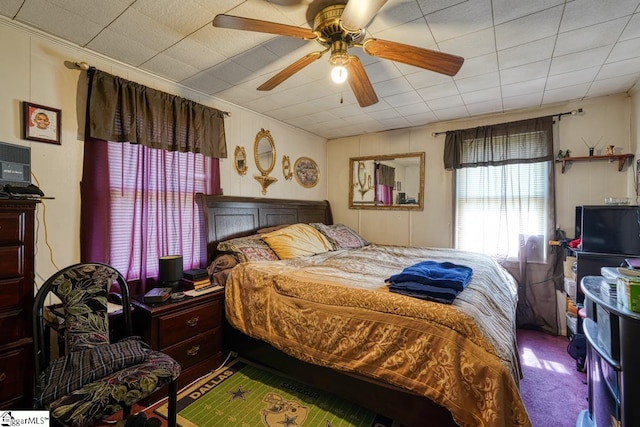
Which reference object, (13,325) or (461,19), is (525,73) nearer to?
(461,19)

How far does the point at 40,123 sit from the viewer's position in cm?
186

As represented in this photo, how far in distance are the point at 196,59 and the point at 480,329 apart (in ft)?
8.67

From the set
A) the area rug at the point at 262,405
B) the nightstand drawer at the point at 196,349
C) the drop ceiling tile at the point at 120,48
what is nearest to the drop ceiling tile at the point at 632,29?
the area rug at the point at 262,405

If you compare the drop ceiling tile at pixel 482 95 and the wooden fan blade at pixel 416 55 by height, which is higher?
the drop ceiling tile at pixel 482 95

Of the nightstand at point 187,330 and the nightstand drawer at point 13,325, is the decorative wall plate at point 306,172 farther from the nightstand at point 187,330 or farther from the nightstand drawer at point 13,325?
the nightstand drawer at point 13,325

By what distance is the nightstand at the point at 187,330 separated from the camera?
1912 mm

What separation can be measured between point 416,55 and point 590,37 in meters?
1.32

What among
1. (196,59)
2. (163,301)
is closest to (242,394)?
(163,301)

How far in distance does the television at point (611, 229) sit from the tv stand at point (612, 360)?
1.31 meters

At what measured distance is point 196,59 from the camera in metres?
2.20

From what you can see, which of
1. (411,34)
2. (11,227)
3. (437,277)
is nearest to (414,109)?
(411,34)

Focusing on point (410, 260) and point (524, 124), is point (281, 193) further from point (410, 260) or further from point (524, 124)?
point (524, 124)

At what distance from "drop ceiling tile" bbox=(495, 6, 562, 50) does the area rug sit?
261cm

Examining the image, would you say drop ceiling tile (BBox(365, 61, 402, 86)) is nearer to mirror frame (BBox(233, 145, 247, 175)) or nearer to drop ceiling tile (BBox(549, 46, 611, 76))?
drop ceiling tile (BBox(549, 46, 611, 76))
